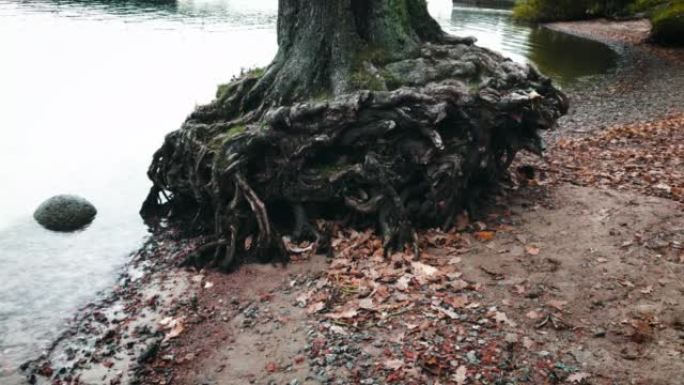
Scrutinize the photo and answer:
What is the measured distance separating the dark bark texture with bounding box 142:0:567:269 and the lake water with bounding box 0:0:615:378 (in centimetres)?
282

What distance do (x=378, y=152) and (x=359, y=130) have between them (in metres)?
0.50

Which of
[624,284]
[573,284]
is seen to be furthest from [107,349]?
[624,284]

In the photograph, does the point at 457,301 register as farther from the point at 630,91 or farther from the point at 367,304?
the point at 630,91

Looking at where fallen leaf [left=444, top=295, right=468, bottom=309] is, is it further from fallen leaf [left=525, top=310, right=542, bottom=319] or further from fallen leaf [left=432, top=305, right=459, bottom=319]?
fallen leaf [left=525, top=310, right=542, bottom=319]

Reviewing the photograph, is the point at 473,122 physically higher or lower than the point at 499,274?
higher

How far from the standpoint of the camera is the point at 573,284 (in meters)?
7.84

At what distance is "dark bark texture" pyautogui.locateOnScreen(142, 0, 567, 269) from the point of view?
9.95 meters

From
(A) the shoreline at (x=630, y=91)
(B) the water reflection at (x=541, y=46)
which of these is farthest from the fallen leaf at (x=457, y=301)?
(B) the water reflection at (x=541, y=46)

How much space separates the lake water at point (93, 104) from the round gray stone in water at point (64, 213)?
0.25m

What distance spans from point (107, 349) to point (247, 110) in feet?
17.9

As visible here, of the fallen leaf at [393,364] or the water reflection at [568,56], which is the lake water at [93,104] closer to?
the water reflection at [568,56]

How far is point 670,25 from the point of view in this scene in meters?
33.2

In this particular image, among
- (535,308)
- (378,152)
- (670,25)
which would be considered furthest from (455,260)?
(670,25)

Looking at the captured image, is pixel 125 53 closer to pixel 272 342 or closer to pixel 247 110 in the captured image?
pixel 247 110
